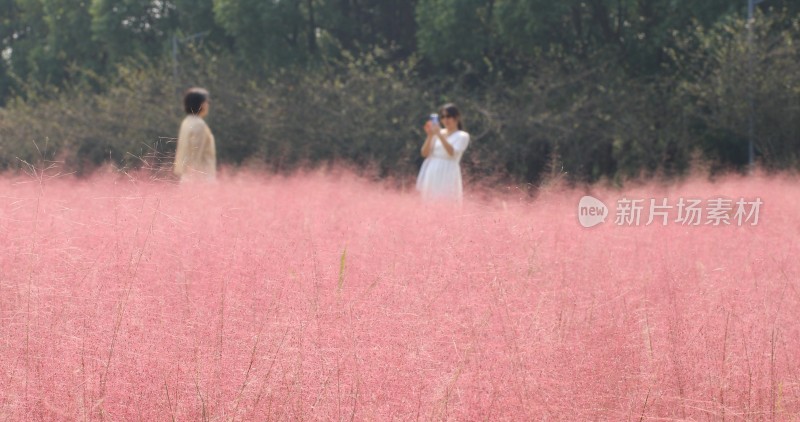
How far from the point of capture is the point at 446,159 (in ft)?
30.5

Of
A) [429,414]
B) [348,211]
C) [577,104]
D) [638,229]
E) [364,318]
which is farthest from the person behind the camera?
[577,104]

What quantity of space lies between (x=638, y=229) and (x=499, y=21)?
664 inches

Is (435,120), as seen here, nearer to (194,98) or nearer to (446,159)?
(446,159)

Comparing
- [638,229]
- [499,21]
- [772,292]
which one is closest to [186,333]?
[772,292]

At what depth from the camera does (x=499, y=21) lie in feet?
72.5

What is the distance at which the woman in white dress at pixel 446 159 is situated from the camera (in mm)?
9163

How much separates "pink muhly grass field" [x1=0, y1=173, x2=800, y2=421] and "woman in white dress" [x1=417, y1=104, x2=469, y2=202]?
4674 mm

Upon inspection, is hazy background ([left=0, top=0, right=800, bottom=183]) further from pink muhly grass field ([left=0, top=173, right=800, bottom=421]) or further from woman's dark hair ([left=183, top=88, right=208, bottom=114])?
pink muhly grass field ([left=0, top=173, right=800, bottom=421])

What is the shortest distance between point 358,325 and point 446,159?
249 inches

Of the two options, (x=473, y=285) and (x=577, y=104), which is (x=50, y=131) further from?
(x=473, y=285)

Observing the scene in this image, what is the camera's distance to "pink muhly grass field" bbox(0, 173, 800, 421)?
2.75 meters

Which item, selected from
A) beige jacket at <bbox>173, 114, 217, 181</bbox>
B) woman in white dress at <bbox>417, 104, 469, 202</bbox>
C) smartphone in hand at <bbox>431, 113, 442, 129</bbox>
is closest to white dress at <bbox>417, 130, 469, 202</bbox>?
woman in white dress at <bbox>417, 104, 469, 202</bbox>

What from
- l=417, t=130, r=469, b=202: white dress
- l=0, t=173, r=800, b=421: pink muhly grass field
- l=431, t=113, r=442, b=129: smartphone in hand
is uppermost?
l=431, t=113, r=442, b=129: smartphone in hand

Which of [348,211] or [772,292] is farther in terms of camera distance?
[348,211]
